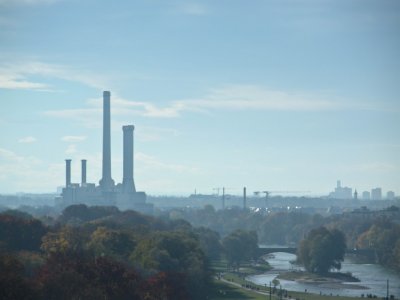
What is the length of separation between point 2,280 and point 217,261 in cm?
5760

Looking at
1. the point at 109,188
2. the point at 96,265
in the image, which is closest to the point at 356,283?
the point at 96,265

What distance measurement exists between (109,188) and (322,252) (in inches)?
3277

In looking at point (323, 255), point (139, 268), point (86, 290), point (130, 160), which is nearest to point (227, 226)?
point (130, 160)

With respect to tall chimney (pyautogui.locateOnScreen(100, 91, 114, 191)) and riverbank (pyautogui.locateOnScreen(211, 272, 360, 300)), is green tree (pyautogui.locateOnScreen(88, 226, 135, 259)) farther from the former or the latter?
tall chimney (pyautogui.locateOnScreen(100, 91, 114, 191))

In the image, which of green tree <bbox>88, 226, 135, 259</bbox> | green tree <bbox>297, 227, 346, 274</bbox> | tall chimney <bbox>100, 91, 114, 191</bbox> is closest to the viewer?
green tree <bbox>88, 226, 135, 259</bbox>

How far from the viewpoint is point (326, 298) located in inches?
2080

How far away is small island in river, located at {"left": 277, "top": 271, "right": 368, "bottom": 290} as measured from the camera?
64.6 metres

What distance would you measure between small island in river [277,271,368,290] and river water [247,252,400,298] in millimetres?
701

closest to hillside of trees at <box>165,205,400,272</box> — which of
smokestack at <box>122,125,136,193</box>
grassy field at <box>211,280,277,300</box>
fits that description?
smokestack at <box>122,125,136,193</box>

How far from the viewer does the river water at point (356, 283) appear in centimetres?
5821

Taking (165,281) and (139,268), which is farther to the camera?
(139,268)

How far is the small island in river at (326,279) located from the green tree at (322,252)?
1429mm

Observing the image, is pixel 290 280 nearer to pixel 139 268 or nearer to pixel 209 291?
pixel 209 291

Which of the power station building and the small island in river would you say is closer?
the small island in river
